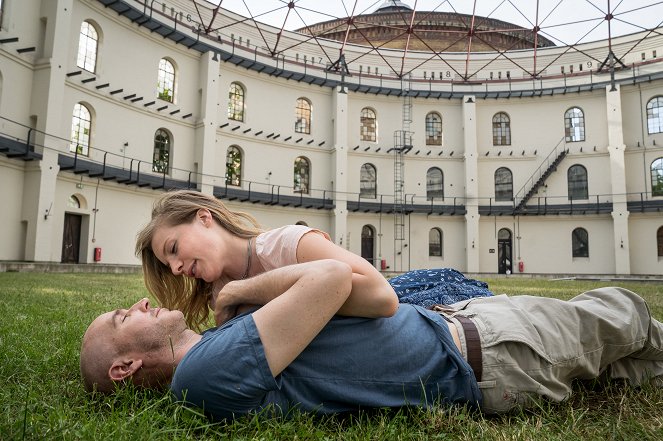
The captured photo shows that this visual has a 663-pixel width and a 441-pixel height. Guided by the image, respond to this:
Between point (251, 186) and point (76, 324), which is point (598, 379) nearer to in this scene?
point (76, 324)

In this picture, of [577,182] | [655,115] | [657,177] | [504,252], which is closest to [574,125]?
[577,182]

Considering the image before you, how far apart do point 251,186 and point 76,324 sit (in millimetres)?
25456

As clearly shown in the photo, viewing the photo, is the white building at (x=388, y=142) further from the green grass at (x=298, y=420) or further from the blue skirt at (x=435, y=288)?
the green grass at (x=298, y=420)

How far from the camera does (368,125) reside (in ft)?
113

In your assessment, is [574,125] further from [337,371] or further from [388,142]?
[337,371]

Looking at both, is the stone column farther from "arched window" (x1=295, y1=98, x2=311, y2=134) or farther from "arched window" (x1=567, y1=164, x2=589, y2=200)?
"arched window" (x1=295, y1=98, x2=311, y2=134)

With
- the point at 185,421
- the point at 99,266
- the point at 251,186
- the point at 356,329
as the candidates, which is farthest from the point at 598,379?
the point at 251,186

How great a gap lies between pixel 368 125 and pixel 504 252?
12859 millimetres

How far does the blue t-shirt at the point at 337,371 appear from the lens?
6.49 ft

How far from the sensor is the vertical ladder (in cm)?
3328

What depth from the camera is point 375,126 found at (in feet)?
113

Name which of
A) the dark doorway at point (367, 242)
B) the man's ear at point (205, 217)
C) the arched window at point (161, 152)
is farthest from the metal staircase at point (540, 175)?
the man's ear at point (205, 217)

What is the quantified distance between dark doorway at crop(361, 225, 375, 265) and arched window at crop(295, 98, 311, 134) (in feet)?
25.1

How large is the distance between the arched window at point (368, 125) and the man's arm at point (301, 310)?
32.7 metres
